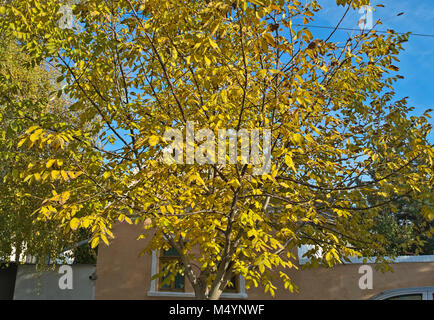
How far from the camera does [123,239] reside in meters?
11.7

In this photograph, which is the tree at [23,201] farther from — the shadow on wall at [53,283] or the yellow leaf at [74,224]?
the yellow leaf at [74,224]

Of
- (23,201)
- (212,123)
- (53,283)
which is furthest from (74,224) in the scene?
(53,283)

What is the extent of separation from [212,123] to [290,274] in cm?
700

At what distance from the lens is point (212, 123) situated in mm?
4461

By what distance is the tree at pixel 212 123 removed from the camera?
4.30 m

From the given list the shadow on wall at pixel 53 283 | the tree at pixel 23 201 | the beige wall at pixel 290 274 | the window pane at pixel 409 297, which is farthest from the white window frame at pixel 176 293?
the window pane at pixel 409 297

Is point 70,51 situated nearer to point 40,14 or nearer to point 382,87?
point 40,14

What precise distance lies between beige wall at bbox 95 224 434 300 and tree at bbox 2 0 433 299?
2.82 m

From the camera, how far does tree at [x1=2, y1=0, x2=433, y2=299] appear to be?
430 centimetres

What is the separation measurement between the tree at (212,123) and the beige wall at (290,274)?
2.82 m

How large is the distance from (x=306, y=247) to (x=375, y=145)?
6.44 m

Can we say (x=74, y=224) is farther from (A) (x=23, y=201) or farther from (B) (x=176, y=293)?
(B) (x=176, y=293)
